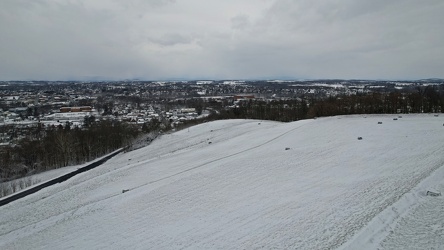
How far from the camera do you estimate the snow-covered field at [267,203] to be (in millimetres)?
12375

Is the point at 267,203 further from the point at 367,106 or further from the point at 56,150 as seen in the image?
the point at 367,106

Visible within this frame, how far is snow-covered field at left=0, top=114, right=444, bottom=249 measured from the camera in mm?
12375

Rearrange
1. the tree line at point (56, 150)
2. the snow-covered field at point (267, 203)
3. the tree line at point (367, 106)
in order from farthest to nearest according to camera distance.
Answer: the tree line at point (367, 106) < the tree line at point (56, 150) < the snow-covered field at point (267, 203)

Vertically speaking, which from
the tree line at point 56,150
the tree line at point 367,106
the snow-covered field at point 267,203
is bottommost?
the tree line at point 56,150

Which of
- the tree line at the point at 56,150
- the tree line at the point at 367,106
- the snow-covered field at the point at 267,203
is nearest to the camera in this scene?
the snow-covered field at the point at 267,203

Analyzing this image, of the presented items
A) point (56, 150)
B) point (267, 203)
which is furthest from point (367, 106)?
point (56, 150)

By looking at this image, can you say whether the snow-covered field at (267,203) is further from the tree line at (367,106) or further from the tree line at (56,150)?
the tree line at (367,106)

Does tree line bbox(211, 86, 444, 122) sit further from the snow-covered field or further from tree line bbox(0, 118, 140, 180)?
the snow-covered field

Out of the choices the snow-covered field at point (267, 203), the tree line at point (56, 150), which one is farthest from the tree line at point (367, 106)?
the snow-covered field at point (267, 203)

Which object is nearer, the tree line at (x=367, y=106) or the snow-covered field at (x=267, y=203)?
the snow-covered field at (x=267, y=203)

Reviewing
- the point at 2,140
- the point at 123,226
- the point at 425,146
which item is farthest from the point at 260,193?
the point at 2,140

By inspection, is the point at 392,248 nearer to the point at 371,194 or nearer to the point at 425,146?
the point at 371,194

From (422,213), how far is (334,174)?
836cm

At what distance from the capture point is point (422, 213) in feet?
40.4
